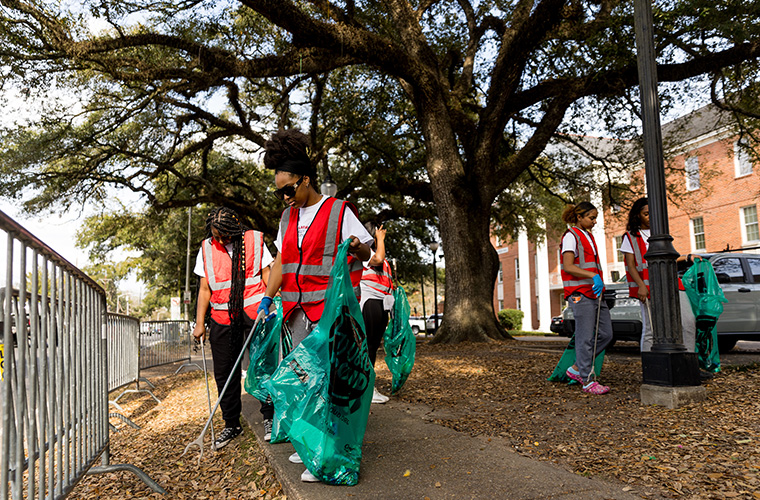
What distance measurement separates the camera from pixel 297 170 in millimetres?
3539

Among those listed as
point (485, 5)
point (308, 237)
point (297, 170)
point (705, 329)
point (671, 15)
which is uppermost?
point (485, 5)

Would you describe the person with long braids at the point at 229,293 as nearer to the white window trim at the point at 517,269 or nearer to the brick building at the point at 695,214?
the brick building at the point at 695,214

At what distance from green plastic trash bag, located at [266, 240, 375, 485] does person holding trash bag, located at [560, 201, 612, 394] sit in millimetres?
3314

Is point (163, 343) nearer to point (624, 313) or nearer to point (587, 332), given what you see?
point (624, 313)

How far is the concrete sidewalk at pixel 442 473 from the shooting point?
272 cm

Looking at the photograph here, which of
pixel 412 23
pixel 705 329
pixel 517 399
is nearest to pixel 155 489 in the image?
pixel 517 399

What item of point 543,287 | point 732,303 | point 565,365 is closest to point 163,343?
point 565,365

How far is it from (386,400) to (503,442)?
6.25 ft

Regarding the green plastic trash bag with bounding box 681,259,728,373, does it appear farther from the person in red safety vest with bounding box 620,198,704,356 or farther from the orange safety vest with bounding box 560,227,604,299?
the orange safety vest with bounding box 560,227,604,299

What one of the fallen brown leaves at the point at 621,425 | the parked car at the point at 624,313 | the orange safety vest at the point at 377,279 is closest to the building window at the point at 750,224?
the parked car at the point at 624,313

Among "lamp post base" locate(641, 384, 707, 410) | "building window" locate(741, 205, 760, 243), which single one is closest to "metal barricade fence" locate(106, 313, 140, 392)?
"lamp post base" locate(641, 384, 707, 410)

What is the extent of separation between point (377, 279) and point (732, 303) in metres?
7.99

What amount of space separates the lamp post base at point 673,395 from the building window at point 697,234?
26.3 meters

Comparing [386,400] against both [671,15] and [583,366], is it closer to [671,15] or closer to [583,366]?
[583,366]
